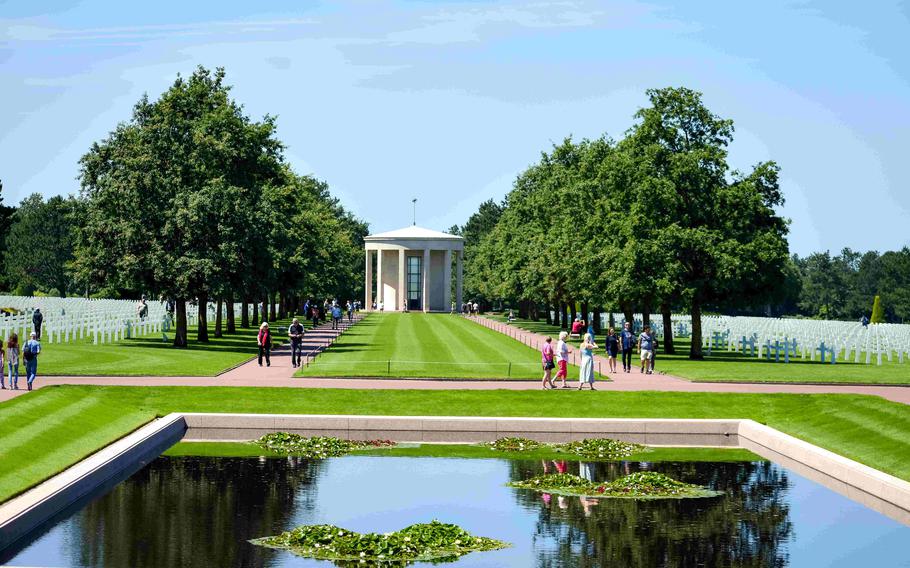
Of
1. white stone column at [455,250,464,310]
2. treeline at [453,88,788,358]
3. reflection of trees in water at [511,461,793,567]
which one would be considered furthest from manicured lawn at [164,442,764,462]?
white stone column at [455,250,464,310]

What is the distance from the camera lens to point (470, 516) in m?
20.6

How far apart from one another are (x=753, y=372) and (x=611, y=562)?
33449 mm

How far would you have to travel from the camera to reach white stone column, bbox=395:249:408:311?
575ft

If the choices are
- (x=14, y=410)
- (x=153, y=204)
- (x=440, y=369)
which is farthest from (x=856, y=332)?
(x=14, y=410)

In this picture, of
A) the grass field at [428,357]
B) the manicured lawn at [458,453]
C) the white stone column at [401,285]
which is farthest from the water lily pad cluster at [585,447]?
the white stone column at [401,285]

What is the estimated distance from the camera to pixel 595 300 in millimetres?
70375

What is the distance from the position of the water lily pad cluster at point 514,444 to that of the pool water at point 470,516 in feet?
7.36

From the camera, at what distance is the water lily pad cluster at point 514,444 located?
92.7ft

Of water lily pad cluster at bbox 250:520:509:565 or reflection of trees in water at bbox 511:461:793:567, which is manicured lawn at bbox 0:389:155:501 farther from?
reflection of trees in water at bbox 511:461:793:567

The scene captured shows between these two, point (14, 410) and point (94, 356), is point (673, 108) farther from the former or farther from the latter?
point (14, 410)

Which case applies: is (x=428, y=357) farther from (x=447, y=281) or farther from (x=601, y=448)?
(x=447, y=281)

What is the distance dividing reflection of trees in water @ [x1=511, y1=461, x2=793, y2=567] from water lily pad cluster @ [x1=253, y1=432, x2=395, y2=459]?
14.2ft

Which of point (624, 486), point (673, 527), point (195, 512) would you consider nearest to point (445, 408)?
point (624, 486)

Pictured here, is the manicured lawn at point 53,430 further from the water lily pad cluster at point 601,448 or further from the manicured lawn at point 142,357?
the water lily pad cluster at point 601,448
